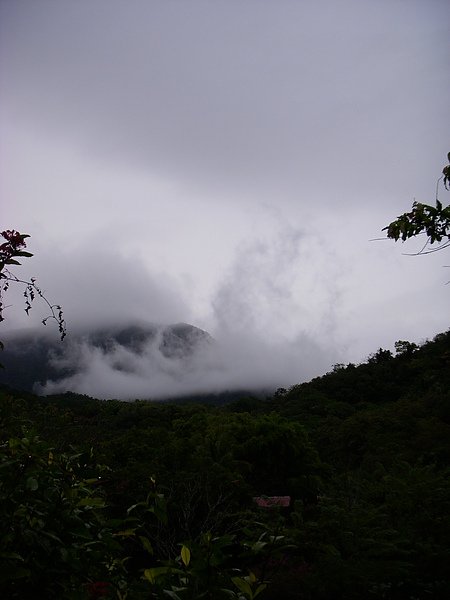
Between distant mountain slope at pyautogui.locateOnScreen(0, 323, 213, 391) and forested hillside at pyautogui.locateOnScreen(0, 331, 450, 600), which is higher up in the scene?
distant mountain slope at pyautogui.locateOnScreen(0, 323, 213, 391)

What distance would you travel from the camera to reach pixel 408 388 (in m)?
37.5

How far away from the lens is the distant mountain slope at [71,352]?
5098 inches

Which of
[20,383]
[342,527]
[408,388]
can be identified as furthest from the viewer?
[20,383]

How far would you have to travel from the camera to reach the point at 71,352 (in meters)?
155

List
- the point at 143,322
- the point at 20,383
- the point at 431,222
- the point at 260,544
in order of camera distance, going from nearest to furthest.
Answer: the point at 260,544 < the point at 431,222 < the point at 20,383 < the point at 143,322

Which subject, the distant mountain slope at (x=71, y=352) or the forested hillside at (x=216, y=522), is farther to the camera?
the distant mountain slope at (x=71, y=352)

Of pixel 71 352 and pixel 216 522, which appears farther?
pixel 71 352

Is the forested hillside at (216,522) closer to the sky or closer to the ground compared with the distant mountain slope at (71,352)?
closer to the ground

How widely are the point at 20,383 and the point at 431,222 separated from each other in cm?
13241

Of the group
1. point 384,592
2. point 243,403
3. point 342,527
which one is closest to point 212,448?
point 342,527

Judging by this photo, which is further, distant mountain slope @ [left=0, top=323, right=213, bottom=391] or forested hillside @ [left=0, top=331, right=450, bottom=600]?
distant mountain slope @ [left=0, top=323, right=213, bottom=391]

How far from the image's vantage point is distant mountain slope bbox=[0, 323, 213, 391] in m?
130

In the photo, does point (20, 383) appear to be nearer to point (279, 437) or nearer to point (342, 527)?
point (279, 437)

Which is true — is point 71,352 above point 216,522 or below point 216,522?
above
